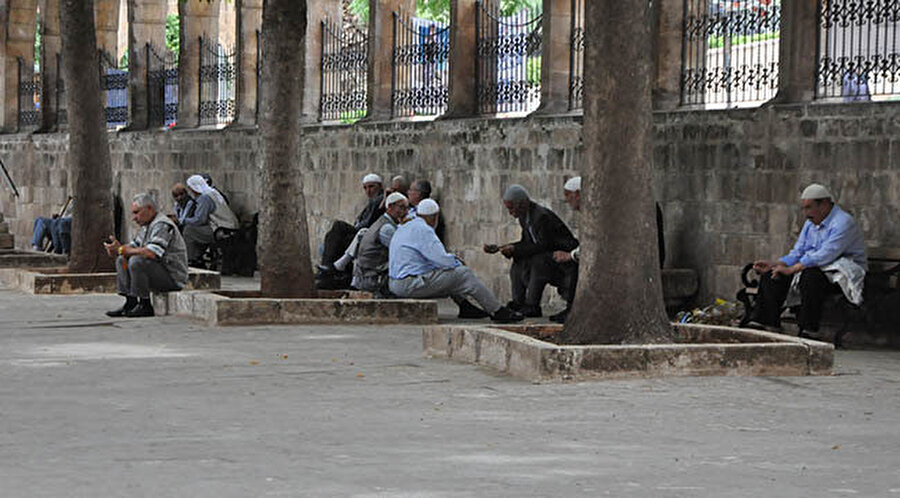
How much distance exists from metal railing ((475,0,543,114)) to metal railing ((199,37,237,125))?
6874 mm

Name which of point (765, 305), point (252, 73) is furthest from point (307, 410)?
point (252, 73)

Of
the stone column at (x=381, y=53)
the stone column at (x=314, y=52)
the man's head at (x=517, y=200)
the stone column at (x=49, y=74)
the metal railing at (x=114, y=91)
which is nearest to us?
the man's head at (x=517, y=200)

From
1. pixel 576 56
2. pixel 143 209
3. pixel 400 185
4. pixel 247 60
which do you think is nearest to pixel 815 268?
pixel 576 56

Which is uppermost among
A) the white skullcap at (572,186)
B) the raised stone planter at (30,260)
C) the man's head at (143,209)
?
the white skullcap at (572,186)

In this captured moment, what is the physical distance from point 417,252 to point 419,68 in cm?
583

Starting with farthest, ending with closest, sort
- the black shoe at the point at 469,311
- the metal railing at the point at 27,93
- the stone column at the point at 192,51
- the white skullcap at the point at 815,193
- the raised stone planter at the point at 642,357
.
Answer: the metal railing at the point at 27,93, the stone column at the point at 192,51, the black shoe at the point at 469,311, the white skullcap at the point at 815,193, the raised stone planter at the point at 642,357

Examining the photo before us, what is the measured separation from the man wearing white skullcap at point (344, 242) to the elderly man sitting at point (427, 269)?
218 cm

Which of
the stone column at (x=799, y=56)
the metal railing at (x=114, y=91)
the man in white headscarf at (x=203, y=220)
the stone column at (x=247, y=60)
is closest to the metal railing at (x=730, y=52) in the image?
the stone column at (x=799, y=56)

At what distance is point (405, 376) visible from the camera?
10312mm

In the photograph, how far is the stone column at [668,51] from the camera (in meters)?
15.3

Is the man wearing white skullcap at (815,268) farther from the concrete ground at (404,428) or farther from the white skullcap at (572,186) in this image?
the white skullcap at (572,186)

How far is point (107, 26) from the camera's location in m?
29.4

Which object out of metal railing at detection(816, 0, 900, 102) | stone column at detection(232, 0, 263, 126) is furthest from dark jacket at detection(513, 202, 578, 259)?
stone column at detection(232, 0, 263, 126)

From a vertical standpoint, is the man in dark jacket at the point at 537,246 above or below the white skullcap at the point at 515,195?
below
